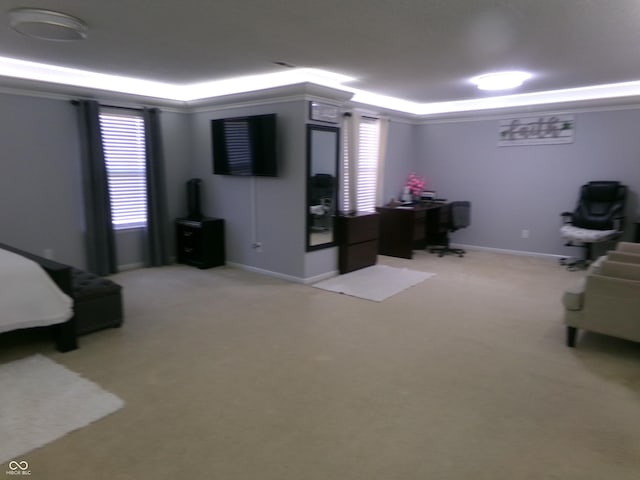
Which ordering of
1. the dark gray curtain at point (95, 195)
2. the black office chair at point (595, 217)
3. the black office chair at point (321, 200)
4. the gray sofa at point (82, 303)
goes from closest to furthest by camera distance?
the gray sofa at point (82, 303)
the dark gray curtain at point (95, 195)
the black office chair at point (321, 200)
the black office chair at point (595, 217)

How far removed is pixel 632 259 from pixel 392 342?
2.21m

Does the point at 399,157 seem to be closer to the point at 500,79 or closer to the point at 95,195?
the point at 500,79

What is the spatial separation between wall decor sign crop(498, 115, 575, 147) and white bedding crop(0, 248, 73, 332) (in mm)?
6389

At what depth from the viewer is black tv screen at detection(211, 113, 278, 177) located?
16.0 ft

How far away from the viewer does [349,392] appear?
8.53 ft

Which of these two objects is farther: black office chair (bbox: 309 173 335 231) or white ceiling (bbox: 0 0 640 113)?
black office chair (bbox: 309 173 335 231)

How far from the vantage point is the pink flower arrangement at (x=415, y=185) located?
7250mm

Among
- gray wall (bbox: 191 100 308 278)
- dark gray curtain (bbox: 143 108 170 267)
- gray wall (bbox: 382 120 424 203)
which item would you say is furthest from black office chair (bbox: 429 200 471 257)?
dark gray curtain (bbox: 143 108 170 267)

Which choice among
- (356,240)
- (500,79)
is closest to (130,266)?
(356,240)

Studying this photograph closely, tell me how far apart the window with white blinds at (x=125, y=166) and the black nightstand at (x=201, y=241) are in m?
0.55

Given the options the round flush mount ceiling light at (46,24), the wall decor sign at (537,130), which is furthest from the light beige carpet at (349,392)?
the wall decor sign at (537,130)

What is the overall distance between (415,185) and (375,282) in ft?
9.55

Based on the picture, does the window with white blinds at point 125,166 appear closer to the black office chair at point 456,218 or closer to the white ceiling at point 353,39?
the white ceiling at point 353,39

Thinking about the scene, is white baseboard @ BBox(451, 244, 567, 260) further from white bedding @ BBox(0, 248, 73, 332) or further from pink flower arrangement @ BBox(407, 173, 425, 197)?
white bedding @ BBox(0, 248, 73, 332)
